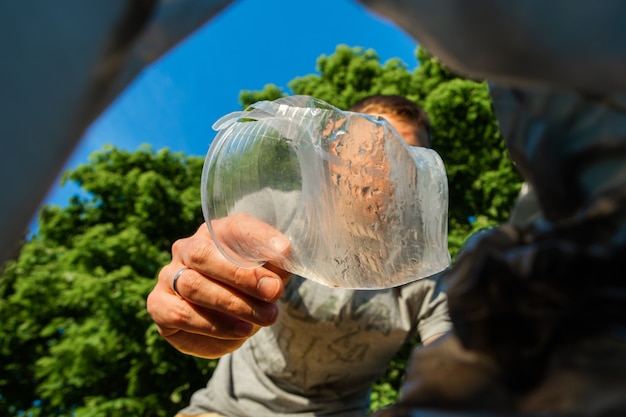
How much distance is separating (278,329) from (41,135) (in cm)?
150

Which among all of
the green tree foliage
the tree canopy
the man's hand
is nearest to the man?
the man's hand

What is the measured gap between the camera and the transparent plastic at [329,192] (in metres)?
1.34

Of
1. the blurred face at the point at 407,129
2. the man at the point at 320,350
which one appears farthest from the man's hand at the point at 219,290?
the blurred face at the point at 407,129

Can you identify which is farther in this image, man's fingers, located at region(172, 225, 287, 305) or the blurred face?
the blurred face

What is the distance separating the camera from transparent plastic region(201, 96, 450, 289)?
134 centimetres

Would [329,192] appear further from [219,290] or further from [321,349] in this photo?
[321,349]

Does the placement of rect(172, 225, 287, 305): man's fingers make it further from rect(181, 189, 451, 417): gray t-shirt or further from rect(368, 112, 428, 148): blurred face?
rect(368, 112, 428, 148): blurred face

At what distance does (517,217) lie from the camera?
0.71m

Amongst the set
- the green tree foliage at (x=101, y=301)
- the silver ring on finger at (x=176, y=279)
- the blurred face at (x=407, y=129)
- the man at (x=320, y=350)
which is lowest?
the man at (x=320, y=350)

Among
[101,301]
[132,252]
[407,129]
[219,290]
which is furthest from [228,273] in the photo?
[132,252]

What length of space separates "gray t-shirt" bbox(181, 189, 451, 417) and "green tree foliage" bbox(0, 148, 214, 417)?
10.8 ft

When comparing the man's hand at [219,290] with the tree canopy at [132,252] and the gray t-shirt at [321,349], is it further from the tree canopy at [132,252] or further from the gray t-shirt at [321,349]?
the tree canopy at [132,252]

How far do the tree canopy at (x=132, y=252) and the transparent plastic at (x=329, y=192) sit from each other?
3.27 meters

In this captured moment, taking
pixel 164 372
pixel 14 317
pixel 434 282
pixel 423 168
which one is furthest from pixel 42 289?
pixel 423 168
